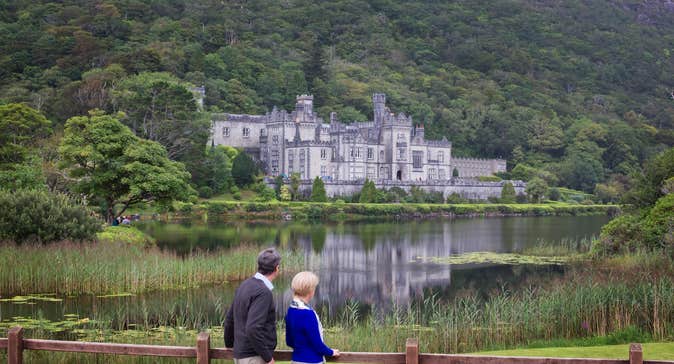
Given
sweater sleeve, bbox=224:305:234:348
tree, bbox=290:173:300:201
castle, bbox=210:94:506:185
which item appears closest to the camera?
sweater sleeve, bbox=224:305:234:348

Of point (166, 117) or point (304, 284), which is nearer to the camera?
point (304, 284)

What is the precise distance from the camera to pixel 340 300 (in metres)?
22.3

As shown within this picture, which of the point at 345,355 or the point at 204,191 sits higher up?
the point at 204,191

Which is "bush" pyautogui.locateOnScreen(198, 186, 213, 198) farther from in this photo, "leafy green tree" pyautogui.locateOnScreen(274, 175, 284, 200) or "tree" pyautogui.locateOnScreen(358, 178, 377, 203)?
"tree" pyautogui.locateOnScreen(358, 178, 377, 203)

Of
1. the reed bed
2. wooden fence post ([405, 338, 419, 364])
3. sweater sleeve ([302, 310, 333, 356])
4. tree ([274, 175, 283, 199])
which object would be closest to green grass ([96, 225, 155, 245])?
the reed bed

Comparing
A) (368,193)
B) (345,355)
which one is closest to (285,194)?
(368,193)

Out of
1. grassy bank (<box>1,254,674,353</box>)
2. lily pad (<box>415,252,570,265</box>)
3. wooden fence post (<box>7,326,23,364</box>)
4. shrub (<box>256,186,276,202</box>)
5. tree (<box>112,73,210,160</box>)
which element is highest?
tree (<box>112,73,210,160</box>)

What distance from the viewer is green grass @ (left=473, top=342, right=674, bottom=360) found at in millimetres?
12891

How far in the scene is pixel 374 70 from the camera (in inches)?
4931

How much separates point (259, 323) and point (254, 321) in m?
0.05

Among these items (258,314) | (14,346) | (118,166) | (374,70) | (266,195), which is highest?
(374,70)

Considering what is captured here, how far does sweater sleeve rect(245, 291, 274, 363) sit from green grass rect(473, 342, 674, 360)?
5095 mm

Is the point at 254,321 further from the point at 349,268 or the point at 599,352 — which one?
the point at 349,268

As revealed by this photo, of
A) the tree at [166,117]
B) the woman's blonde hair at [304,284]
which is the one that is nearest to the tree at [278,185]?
the tree at [166,117]
